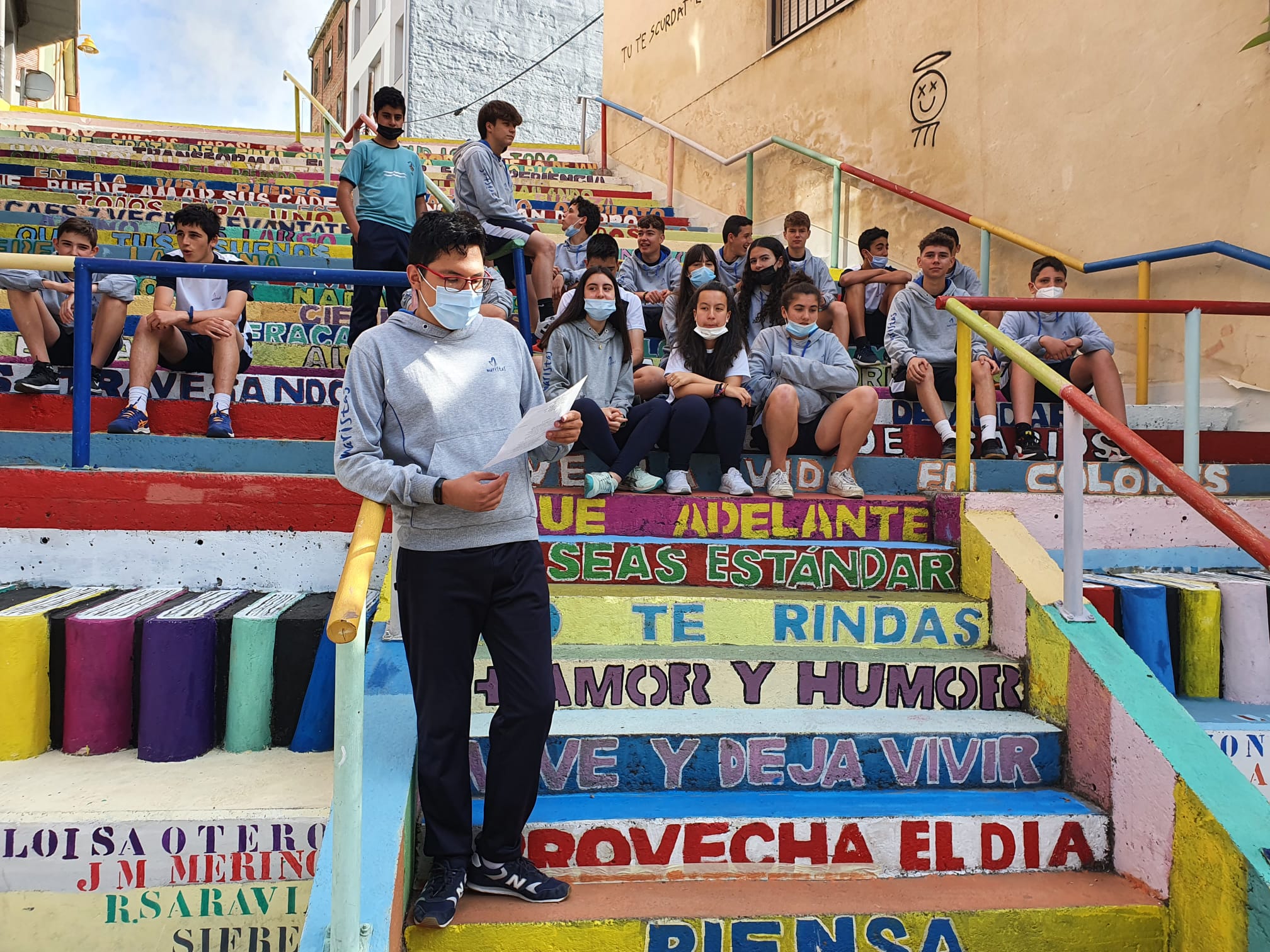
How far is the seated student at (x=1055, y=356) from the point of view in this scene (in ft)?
15.3

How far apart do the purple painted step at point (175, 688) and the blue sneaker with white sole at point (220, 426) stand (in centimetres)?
138

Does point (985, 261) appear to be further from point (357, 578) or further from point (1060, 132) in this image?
point (357, 578)

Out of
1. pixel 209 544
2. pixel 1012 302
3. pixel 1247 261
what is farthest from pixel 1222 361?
pixel 209 544

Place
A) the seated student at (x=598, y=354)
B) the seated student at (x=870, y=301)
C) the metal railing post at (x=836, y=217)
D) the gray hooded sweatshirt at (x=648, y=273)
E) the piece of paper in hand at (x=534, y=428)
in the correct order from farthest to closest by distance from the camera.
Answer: the metal railing post at (x=836, y=217) → the gray hooded sweatshirt at (x=648, y=273) → the seated student at (x=870, y=301) → the seated student at (x=598, y=354) → the piece of paper in hand at (x=534, y=428)

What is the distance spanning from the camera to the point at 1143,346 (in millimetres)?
5539

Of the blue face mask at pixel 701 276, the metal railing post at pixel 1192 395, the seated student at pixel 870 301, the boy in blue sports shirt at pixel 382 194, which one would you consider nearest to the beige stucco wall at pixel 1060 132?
the seated student at pixel 870 301

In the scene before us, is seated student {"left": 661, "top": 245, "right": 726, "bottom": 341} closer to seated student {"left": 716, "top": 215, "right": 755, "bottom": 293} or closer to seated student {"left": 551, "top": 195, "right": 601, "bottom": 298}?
seated student {"left": 716, "top": 215, "right": 755, "bottom": 293}

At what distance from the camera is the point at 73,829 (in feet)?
8.13

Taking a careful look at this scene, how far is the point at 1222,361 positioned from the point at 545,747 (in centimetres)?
460

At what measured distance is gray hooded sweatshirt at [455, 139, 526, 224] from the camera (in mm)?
5711

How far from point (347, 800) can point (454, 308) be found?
1.17 m

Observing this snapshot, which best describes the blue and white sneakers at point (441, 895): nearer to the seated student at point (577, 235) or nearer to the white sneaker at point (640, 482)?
the white sneaker at point (640, 482)

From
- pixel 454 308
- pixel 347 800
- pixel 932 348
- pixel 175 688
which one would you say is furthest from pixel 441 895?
pixel 932 348

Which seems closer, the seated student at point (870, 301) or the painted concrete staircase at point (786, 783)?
the painted concrete staircase at point (786, 783)
